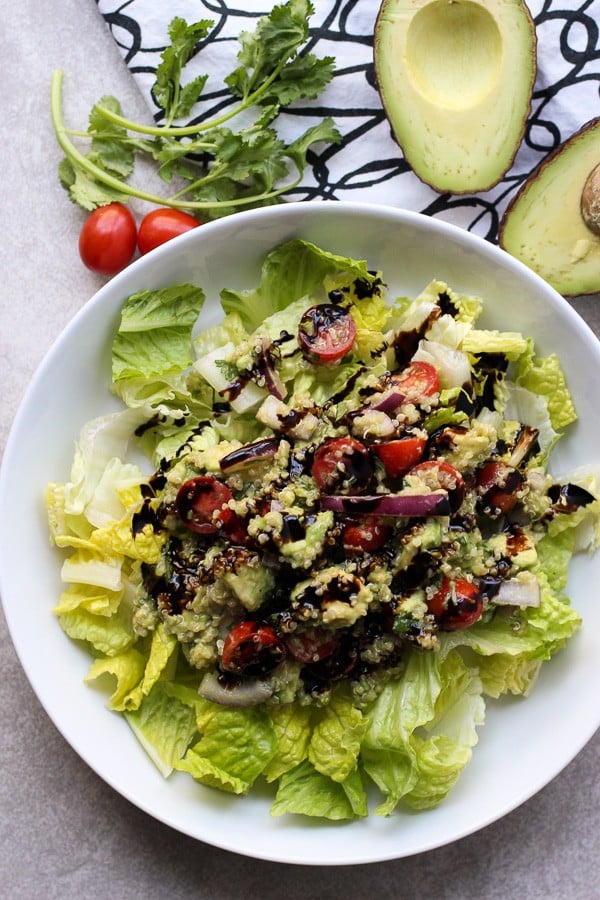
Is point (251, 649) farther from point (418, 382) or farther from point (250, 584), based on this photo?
point (418, 382)

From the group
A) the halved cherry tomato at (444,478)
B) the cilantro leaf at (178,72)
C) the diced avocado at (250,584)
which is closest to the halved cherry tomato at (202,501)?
the diced avocado at (250,584)

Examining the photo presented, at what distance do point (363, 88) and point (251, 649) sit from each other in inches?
74.5

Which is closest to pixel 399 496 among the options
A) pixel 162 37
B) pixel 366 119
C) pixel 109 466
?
pixel 109 466

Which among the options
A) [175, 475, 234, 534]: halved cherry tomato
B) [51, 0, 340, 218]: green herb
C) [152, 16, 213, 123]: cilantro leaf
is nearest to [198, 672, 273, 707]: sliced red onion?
[175, 475, 234, 534]: halved cherry tomato

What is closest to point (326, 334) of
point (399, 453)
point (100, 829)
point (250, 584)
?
point (399, 453)

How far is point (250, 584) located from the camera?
7.07 ft

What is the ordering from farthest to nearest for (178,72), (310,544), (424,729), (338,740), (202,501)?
(178,72) → (424,729) → (338,740) → (202,501) → (310,544)

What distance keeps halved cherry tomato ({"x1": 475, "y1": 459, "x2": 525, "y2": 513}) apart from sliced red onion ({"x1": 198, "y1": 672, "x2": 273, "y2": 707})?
31.9 inches

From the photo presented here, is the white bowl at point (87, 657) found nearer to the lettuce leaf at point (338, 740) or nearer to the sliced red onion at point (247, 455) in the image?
the lettuce leaf at point (338, 740)

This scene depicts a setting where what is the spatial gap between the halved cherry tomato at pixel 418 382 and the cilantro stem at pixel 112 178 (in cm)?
80

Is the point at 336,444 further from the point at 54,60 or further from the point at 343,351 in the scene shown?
the point at 54,60

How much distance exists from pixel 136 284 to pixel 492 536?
130 cm

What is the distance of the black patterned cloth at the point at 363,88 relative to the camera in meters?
2.72

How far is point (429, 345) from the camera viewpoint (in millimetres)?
2416
